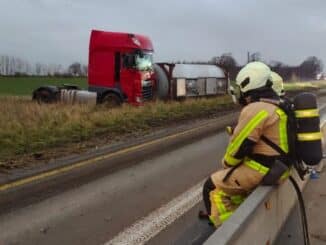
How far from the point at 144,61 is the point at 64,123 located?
1010 cm

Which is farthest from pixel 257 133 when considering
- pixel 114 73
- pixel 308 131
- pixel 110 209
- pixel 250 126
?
pixel 114 73

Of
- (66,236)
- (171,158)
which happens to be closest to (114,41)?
(171,158)

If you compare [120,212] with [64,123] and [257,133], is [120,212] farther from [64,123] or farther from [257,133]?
[64,123]

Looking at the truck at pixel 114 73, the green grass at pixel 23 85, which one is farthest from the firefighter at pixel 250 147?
the green grass at pixel 23 85

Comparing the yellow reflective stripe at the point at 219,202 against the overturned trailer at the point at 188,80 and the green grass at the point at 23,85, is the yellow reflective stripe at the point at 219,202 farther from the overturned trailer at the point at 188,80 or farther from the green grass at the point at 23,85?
the green grass at the point at 23,85

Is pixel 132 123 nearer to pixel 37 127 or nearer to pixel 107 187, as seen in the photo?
pixel 37 127

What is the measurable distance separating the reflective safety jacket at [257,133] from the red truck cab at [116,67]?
810 inches

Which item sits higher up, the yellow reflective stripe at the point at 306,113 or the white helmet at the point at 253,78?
the white helmet at the point at 253,78

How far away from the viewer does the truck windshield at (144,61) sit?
25.4 metres

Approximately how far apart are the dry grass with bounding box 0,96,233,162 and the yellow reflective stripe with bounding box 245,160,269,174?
24.5ft

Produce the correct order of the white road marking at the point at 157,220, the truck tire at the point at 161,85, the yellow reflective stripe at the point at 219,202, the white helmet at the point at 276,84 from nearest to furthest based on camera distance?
the yellow reflective stripe at the point at 219,202 < the white helmet at the point at 276,84 < the white road marking at the point at 157,220 < the truck tire at the point at 161,85

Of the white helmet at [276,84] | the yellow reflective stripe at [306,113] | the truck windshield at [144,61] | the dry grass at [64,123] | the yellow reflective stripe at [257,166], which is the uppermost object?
the truck windshield at [144,61]

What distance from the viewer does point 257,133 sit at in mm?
4457

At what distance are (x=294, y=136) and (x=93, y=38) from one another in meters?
21.9
